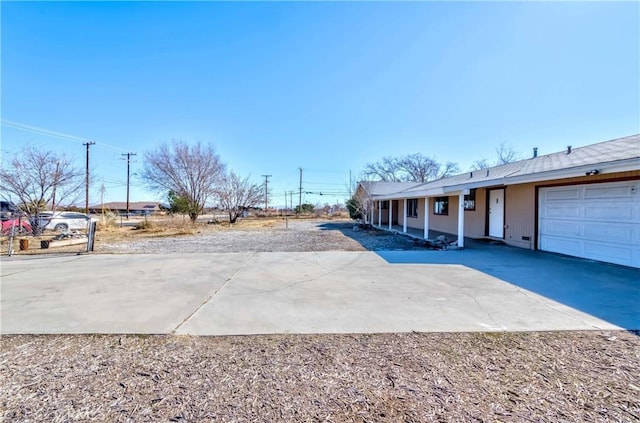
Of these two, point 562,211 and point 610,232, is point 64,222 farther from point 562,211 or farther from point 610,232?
point 610,232

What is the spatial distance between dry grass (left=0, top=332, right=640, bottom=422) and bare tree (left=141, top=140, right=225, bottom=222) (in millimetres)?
24709

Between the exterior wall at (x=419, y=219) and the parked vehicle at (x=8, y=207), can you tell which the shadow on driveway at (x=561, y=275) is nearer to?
the exterior wall at (x=419, y=219)

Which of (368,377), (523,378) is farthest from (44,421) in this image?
(523,378)

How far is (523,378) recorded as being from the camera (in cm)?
234

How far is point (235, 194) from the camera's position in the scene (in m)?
28.6

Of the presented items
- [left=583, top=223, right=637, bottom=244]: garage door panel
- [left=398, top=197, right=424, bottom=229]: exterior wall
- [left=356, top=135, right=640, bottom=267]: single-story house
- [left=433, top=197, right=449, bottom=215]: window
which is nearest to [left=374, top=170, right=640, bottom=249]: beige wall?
[left=356, top=135, right=640, bottom=267]: single-story house

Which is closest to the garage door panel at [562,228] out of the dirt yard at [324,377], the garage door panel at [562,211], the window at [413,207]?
the garage door panel at [562,211]

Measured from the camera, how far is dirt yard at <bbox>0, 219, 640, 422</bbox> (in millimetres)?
1956

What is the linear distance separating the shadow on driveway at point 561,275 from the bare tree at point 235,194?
72.2 feet

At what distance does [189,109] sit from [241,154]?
16.4 metres

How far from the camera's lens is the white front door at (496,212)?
10757 millimetres

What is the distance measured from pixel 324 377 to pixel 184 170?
27.7m

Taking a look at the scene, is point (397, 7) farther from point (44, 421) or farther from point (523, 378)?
point (44, 421)

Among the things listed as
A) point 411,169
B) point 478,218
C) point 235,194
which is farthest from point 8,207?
point 411,169
